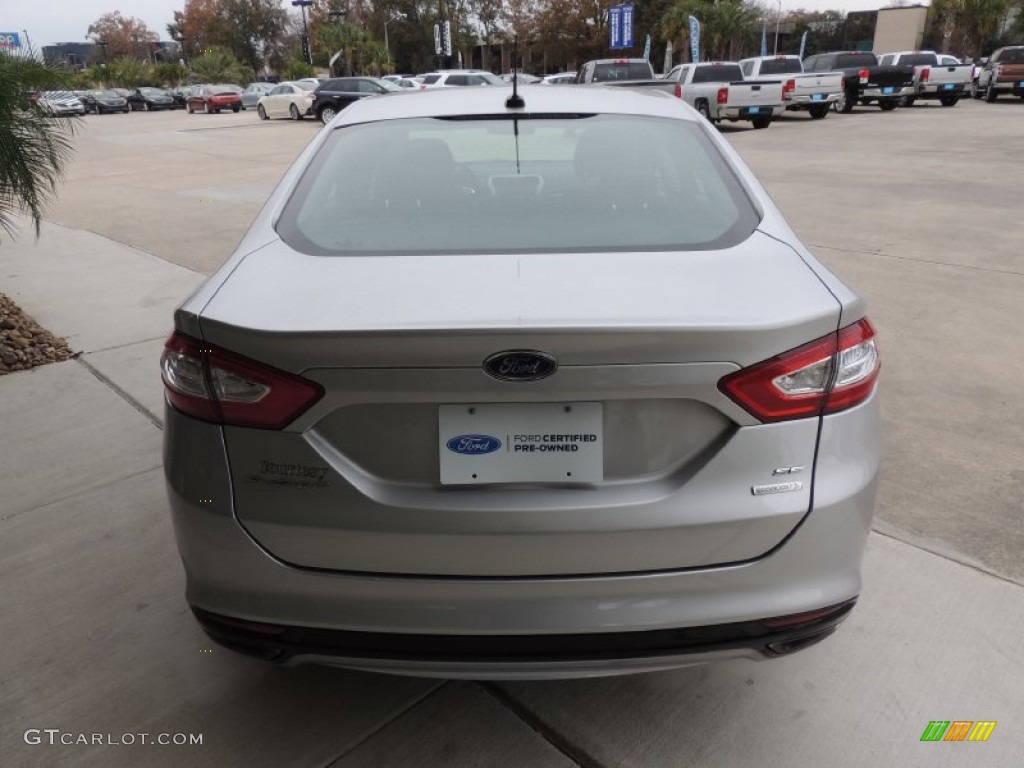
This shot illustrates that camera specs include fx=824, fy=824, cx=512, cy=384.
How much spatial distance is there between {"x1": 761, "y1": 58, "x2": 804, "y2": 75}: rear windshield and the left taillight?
2468 centimetres

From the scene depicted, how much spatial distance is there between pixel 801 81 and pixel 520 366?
959 inches

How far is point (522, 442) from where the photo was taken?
1724 millimetres

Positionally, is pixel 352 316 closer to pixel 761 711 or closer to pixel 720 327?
pixel 720 327

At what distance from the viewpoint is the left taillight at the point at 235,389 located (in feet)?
5.68

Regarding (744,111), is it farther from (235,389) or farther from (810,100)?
(235,389)

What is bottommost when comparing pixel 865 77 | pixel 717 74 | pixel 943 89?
pixel 943 89

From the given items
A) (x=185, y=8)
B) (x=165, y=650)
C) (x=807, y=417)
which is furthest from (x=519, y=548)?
(x=185, y=8)

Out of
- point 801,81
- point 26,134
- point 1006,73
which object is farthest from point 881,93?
point 26,134

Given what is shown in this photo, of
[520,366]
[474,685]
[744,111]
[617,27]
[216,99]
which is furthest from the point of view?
[617,27]

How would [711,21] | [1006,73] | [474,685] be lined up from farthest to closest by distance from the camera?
[711,21]
[1006,73]
[474,685]

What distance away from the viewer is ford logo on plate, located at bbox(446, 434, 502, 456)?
1722 mm

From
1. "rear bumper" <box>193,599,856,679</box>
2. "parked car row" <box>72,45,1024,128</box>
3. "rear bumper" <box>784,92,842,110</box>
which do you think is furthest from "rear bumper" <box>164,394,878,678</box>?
"rear bumper" <box>784,92,842,110</box>

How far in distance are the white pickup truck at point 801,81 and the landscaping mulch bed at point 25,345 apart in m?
20.9

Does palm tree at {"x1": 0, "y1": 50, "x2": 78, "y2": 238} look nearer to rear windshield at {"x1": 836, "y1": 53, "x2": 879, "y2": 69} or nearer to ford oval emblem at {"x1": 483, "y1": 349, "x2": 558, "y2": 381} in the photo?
ford oval emblem at {"x1": 483, "y1": 349, "x2": 558, "y2": 381}
